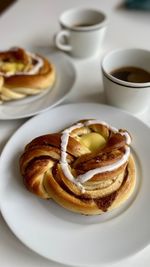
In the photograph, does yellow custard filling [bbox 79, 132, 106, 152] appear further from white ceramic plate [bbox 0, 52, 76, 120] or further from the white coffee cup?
the white coffee cup

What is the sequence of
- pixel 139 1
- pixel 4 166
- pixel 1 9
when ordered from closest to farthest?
pixel 4 166 → pixel 139 1 → pixel 1 9

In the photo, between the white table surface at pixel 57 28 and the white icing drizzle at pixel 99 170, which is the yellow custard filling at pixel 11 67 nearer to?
the white table surface at pixel 57 28

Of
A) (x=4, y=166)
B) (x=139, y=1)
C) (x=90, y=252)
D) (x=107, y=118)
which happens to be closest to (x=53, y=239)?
(x=90, y=252)

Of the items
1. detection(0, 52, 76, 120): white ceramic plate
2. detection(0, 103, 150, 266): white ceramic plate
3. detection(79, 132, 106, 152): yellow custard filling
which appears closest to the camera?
detection(0, 103, 150, 266): white ceramic plate

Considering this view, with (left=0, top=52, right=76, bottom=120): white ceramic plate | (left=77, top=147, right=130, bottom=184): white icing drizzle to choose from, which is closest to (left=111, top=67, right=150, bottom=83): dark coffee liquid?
(left=0, top=52, right=76, bottom=120): white ceramic plate

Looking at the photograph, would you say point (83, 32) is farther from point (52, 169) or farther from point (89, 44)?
point (52, 169)

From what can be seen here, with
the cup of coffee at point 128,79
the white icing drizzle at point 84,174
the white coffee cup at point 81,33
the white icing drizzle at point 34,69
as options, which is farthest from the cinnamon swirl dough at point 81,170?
the white coffee cup at point 81,33

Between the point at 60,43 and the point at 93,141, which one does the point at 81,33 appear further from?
the point at 93,141

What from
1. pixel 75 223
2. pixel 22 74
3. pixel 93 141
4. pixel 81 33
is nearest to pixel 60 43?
pixel 81 33
